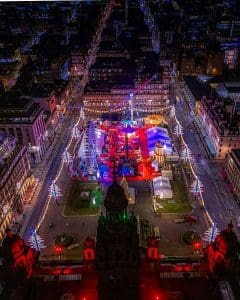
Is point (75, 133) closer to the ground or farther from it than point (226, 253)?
closer to the ground

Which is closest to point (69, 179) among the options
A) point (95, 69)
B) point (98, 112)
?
point (98, 112)

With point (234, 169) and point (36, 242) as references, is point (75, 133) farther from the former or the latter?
point (234, 169)

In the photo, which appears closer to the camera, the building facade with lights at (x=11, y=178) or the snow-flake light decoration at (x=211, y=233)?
the snow-flake light decoration at (x=211, y=233)

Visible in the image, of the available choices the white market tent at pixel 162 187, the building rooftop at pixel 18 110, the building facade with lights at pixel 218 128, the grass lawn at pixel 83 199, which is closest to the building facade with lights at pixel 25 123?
the building rooftop at pixel 18 110

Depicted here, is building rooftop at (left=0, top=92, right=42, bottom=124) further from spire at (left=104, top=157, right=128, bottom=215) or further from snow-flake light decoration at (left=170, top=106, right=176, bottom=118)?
spire at (left=104, top=157, right=128, bottom=215)

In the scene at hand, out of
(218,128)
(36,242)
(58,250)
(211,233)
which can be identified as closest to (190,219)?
(211,233)

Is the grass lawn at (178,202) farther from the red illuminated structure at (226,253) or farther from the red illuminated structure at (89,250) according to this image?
the red illuminated structure at (226,253)

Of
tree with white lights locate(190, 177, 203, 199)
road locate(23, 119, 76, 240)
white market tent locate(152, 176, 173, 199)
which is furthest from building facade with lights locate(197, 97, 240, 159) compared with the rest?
road locate(23, 119, 76, 240)
